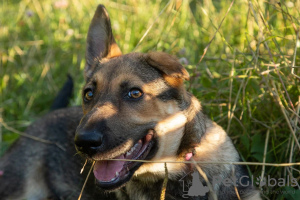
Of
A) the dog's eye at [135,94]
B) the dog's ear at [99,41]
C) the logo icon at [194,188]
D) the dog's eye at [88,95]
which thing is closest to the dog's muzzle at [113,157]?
the dog's eye at [135,94]

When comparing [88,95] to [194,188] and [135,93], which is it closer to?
[135,93]

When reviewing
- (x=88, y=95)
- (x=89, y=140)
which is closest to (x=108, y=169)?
(x=89, y=140)

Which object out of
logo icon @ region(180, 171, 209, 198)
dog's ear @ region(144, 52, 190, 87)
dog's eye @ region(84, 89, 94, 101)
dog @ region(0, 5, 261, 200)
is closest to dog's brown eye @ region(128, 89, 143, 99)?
dog @ region(0, 5, 261, 200)

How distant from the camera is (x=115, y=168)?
3.21 metres

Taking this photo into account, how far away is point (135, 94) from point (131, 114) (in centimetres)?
20

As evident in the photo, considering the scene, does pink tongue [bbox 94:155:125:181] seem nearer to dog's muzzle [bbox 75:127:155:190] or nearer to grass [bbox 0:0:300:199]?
dog's muzzle [bbox 75:127:155:190]

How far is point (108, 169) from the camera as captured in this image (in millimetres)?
3227

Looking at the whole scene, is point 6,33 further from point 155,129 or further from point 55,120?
point 155,129

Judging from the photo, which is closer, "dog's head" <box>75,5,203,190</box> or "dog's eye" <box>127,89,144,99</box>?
"dog's head" <box>75,5,203,190</box>

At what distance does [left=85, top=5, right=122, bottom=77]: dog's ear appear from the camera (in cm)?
413

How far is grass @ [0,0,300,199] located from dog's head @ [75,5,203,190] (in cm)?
63

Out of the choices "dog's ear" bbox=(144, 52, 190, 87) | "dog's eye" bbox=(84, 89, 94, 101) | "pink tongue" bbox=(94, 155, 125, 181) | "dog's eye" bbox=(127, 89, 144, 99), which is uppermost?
"dog's ear" bbox=(144, 52, 190, 87)

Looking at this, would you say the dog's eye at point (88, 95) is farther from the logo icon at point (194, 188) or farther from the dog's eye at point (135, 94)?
the logo icon at point (194, 188)

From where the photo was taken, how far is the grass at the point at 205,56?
13.3 ft
